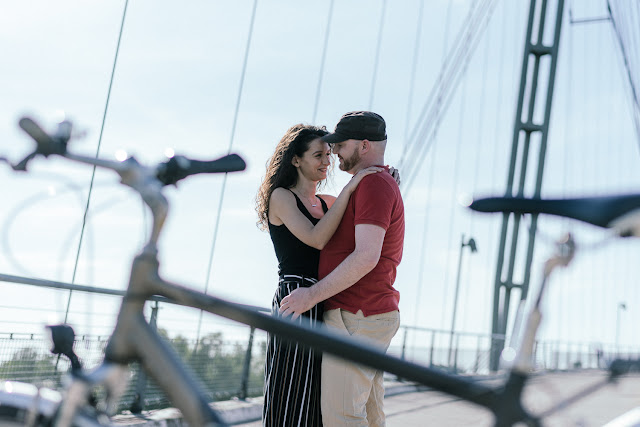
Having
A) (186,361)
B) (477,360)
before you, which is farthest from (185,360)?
(477,360)

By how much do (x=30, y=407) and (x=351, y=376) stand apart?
108 cm

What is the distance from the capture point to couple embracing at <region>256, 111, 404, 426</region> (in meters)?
2.34

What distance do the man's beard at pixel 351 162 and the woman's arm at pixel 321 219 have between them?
0.33 ft

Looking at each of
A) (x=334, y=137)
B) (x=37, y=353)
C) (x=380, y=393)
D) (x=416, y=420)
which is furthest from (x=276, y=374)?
(x=416, y=420)

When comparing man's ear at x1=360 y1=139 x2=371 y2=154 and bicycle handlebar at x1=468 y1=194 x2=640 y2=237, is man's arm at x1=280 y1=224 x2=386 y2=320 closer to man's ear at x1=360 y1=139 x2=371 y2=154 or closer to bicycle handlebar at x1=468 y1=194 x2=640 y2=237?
man's ear at x1=360 y1=139 x2=371 y2=154

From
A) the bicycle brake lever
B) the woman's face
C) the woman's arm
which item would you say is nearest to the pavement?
the bicycle brake lever

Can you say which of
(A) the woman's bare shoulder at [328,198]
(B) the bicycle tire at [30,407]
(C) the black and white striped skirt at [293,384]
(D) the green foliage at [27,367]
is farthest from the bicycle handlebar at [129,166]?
(D) the green foliage at [27,367]

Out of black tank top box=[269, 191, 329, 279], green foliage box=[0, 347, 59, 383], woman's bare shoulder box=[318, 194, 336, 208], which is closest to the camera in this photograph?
black tank top box=[269, 191, 329, 279]

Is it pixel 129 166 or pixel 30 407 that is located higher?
pixel 129 166

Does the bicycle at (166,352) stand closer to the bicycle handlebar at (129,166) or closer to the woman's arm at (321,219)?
the bicycle handlebar at (129,166)

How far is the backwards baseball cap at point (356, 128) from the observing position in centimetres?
254

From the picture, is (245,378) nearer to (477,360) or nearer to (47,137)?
(47,137)

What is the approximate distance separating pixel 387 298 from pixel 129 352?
1.21 meters

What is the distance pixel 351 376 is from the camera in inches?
90.5
